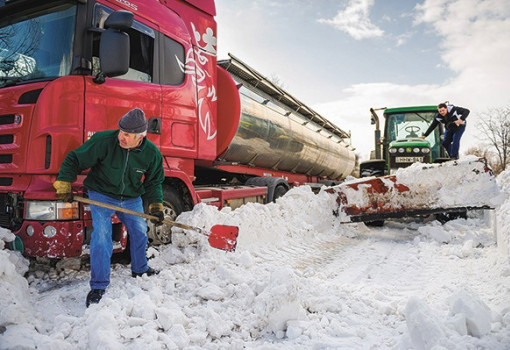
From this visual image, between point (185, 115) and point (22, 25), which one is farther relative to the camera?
point (185, 115)

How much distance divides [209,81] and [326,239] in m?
3.20

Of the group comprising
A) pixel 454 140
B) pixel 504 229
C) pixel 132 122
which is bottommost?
pixel 504 229

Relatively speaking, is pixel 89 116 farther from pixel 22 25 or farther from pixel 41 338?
pixel 41 338

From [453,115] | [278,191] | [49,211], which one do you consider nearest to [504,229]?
[278,191]

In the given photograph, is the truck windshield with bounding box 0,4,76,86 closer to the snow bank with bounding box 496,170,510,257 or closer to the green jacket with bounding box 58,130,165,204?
the green jacket with bounding box 58,130,165,204

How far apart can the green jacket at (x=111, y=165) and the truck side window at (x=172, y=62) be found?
52.2 inches

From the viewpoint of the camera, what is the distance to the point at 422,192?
609cm

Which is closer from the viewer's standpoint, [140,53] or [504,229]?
[140,53]

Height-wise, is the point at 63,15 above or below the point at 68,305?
above

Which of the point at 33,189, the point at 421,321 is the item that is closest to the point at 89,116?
the point at 33,189

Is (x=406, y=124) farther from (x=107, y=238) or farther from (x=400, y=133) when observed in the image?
(x=107, y=238)

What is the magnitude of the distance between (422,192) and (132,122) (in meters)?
5.09

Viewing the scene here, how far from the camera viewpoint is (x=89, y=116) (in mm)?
3395

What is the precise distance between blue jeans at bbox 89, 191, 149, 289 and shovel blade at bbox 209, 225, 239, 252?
740 mm
